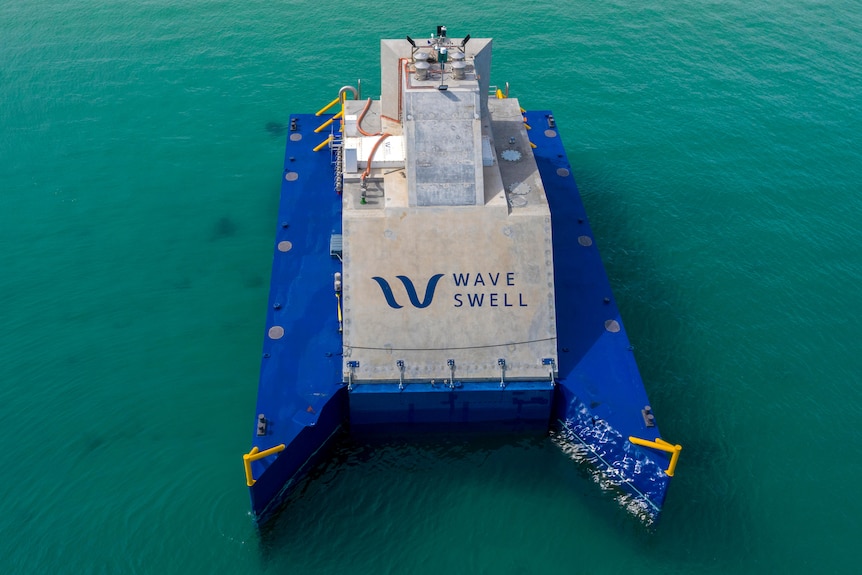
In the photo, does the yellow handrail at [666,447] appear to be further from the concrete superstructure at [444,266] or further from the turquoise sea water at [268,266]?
the concrete superstructure at [444,266]

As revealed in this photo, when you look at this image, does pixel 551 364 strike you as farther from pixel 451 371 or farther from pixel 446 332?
pixel 446 332

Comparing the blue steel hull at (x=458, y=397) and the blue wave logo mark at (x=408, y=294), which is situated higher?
the blue wave logo mark at (x=408, y=294)

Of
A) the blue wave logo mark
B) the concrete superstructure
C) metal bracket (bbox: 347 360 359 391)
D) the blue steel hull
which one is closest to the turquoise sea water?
the blue steel hull

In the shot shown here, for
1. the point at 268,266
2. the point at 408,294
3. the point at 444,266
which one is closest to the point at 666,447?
the point at 444,266

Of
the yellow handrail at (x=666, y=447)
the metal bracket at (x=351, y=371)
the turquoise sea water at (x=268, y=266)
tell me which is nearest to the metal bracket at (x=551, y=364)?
the turquoise sea water at (x=268, y=266)

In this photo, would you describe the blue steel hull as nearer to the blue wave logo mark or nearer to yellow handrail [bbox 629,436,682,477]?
yellow handrail [bbox 629,436,682,477]

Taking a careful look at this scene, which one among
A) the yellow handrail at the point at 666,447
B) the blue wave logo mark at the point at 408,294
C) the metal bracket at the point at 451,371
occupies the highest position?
the blue wave logo mark at the point at 408,294
